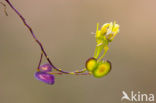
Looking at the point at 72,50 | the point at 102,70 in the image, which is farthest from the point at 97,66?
the point at 72,50

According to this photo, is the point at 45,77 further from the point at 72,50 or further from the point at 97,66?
the point at 72,50

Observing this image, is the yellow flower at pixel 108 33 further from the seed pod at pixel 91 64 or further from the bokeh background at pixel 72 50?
the bokeh background at pixel 72 50

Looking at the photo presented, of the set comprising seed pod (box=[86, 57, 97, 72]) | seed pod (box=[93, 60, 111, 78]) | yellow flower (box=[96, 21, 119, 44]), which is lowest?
seed pod (box=[93, 60, 111, 78])

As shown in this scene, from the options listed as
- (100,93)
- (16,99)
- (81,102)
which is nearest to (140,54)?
(100,93)

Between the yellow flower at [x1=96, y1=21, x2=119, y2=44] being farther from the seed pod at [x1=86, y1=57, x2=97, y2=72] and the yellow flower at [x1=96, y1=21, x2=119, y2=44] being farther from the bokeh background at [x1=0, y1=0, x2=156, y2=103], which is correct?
the bokeh background at [x1=0, y1=0, x2=156, y2=103]

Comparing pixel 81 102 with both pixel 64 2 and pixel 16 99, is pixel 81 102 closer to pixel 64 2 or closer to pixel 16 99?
pixel 16 99

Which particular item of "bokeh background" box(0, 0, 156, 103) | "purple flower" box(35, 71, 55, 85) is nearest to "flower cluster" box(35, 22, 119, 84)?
"purple flower" box(35, 71, 55, 85)

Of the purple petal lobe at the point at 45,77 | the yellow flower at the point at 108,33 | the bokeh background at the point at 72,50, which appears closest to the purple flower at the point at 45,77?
the purple petal lobe at the point at 45,77

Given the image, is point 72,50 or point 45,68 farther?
point 72,50

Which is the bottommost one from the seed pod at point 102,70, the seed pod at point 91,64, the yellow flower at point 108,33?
the seed pod at point 102,70
